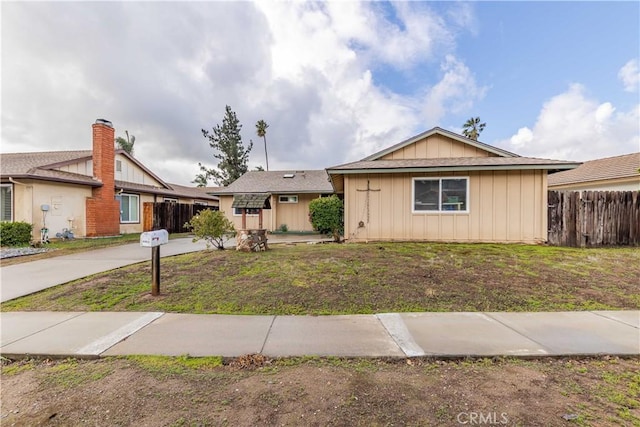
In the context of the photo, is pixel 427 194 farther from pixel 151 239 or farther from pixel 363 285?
pixel 151 239

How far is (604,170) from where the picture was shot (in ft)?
52.1

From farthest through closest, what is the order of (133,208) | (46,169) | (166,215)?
(166,215)
(133,208)
(46,169)

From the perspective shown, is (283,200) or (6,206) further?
(283,200)

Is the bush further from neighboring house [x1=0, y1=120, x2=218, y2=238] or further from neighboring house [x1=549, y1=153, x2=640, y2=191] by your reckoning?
neighboring house [x1=549, y1=153, x2=640, y2=191]

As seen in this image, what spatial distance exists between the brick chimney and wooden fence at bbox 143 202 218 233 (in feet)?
7.57

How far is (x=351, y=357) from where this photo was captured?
2838mm

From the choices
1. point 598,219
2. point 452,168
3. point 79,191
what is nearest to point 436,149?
point 452,168

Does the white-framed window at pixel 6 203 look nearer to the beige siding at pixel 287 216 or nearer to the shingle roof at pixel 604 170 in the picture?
the beige siding at pixel 287 216

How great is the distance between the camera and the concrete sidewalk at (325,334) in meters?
2.98

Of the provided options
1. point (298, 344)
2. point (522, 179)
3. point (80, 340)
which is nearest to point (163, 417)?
point (298, 344)

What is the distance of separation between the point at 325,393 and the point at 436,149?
34.8 ft

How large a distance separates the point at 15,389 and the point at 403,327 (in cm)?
389

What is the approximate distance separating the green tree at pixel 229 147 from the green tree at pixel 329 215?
1008 inches

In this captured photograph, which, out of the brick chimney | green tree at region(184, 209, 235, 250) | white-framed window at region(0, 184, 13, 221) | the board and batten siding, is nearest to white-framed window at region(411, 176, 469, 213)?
the board and batten siding
